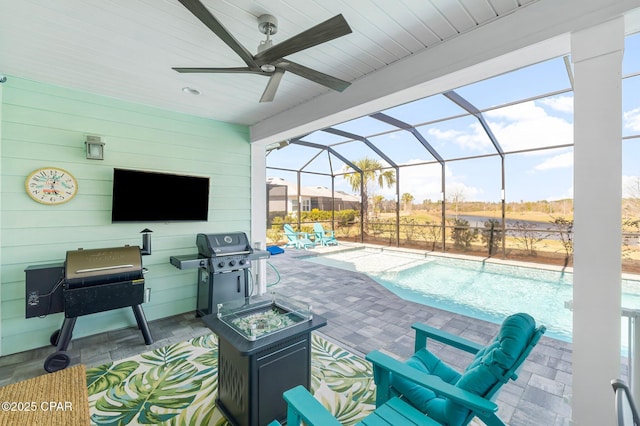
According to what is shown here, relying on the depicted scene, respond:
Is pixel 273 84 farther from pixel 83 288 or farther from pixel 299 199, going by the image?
pixel 299 199

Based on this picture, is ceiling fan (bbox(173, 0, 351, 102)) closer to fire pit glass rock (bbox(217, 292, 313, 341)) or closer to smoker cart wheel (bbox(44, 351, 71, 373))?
fire pit glass rock (bbox(217, 292, 313, 341))

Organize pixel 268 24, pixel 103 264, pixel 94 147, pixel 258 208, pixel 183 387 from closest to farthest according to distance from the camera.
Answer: pixel 268 24 → pixel 183 387 → pixel 103 264 → pixel 94 147 → pixel 258 208

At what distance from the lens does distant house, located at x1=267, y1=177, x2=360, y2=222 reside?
10539 millimetres

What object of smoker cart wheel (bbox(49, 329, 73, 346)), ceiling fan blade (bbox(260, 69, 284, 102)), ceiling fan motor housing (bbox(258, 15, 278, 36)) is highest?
ceiling fan motor housing (bbox(258, 15, 278, 36))

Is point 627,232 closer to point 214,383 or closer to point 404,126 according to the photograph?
point 404,126

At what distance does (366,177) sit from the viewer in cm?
1104

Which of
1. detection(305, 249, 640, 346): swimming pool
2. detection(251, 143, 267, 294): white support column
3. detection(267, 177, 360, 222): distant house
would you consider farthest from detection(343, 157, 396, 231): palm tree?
detection(251, 143, 267, 294): white support column

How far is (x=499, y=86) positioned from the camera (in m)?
5.25

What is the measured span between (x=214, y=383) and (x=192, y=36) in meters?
3.02

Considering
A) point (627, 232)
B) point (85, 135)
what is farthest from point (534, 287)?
point (85, 135)

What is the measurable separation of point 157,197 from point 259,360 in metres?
2.89

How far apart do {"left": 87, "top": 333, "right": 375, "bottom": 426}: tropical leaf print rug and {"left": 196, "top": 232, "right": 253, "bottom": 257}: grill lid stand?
47.6 inches

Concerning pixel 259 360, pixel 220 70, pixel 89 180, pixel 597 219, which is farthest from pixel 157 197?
pixel 597 219

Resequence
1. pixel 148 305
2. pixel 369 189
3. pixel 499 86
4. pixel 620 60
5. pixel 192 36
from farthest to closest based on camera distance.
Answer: pixel 369 189, pixel 499 86, pixel 148 305, pixel 192 36, pixel 620 60
